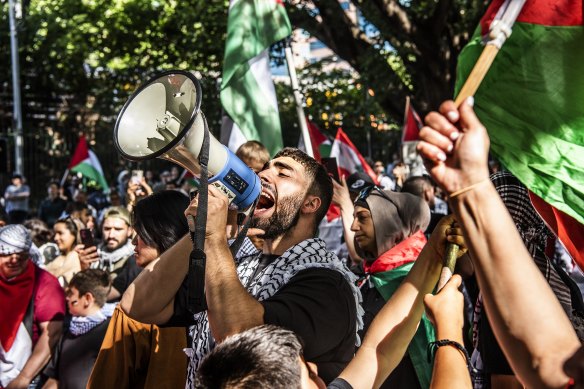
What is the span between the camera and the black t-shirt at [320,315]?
245 cm

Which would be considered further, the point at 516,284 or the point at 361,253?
the point at 361,253

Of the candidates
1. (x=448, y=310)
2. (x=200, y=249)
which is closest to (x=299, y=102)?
(x=200, y=249)

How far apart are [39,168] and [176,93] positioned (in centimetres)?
1991

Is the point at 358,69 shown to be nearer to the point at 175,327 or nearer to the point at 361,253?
the point at 361,253

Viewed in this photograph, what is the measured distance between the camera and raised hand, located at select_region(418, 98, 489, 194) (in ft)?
4.95

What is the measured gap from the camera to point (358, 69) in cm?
1305

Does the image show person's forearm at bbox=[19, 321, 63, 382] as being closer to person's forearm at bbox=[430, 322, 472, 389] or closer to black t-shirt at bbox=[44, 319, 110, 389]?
black t-shirt at bbox=[44, 319, 110, 389]

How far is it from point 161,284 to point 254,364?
1194mm

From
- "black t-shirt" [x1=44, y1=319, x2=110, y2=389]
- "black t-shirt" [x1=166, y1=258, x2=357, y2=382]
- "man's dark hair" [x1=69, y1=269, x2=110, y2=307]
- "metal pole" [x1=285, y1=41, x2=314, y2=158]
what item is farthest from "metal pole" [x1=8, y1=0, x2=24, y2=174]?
"black t-shirt" [x1=166, y1=258, x2=357, y2=382]

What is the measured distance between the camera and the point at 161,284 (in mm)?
2881

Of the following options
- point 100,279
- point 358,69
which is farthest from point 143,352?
point 358,69

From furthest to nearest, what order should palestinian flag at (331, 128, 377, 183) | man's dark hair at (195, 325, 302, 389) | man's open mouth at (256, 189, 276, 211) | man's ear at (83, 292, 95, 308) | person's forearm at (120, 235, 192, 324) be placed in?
palestinian flag at (331, 128, 377, 183), man's ear at (83, 292, 95, 308), man's open mouth at (256, 189, 276, 211), person's forearm at (120, 235, 192, 324), man's dark hair at (195, 325, 302, 389)

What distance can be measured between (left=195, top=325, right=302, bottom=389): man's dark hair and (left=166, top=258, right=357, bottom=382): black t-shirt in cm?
54

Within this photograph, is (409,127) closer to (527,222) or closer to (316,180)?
(316,180)
